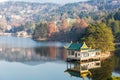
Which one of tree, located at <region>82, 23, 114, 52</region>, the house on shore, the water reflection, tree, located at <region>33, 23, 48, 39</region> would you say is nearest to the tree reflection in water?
the house on shore

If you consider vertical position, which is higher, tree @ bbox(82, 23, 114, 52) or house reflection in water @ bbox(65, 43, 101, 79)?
tree @ bbox(82, 23, 114, 52)

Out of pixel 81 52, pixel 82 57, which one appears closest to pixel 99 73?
pixel 81 52

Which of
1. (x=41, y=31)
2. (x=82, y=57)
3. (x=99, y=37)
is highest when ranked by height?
(x=99, y=37)

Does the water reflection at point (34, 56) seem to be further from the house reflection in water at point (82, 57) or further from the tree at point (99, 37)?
the house reflection in water at point (82, 57)

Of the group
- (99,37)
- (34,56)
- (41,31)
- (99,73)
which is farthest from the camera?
(41,31)

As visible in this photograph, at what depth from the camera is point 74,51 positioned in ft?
136

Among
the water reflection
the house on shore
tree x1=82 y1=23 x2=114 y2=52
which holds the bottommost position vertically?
the water reflection

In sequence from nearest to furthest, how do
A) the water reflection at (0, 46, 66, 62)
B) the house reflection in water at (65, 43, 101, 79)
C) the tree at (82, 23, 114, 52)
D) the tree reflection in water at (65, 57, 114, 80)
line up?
the tree reflection in water at (65, 57, 114, 80) < the house reflection in water at (65, 43, 101, 79) < the tree at (82, 23, 114, 52) < the water reflection at (0, 46, 66, 62)

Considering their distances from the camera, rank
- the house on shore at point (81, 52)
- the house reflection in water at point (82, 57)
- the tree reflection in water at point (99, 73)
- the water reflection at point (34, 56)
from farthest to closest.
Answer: the water reflection at point (34, 56)
the house on shore at point (81, 52)
the house reflection in water at point (82, 57)
the tree reflection in water at point (99, 73)

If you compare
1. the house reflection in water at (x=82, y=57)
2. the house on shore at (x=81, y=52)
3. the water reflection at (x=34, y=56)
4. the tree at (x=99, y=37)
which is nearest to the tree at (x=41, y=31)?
the water reflection at (x=34, y=56)

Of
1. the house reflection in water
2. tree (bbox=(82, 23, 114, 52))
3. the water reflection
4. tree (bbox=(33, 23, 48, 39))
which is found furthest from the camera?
tree (bbox=(33, 23, 48, 39))

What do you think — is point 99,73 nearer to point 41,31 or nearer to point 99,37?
point 99,37

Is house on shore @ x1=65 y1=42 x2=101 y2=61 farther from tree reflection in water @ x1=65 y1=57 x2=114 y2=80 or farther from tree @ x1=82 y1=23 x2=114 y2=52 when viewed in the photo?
tree @ x1=82 y1=23 x2=114 y2=52

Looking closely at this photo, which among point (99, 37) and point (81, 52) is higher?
point (99, 37)
